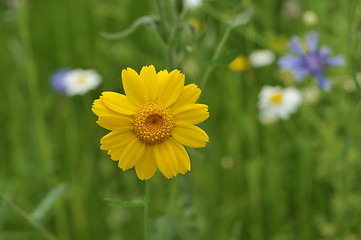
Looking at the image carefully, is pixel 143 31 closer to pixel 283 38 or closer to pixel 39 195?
pixel 283 38

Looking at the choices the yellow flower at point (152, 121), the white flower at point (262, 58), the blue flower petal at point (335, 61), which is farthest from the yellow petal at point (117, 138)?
the white flower at point (262, 58)

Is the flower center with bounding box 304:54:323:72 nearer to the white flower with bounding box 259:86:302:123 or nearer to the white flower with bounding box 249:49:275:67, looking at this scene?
the white flower with bounding box 259:86:302:123

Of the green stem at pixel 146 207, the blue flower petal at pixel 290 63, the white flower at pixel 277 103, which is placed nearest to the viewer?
the green stem at pixel 146 207

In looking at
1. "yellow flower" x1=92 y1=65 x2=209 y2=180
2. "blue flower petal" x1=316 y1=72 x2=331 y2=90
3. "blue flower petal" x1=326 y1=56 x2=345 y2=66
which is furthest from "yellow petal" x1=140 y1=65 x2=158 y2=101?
"blue flower petal" x1=326 y1=56 x2=345 y2=66

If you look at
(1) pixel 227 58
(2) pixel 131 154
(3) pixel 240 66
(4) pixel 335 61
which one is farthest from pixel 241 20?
(3) pixel 240 66

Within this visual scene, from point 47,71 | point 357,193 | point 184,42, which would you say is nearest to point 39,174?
point 47,71

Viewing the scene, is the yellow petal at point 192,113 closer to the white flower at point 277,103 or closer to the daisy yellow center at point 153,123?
the daisy yellow center at point 153,123
